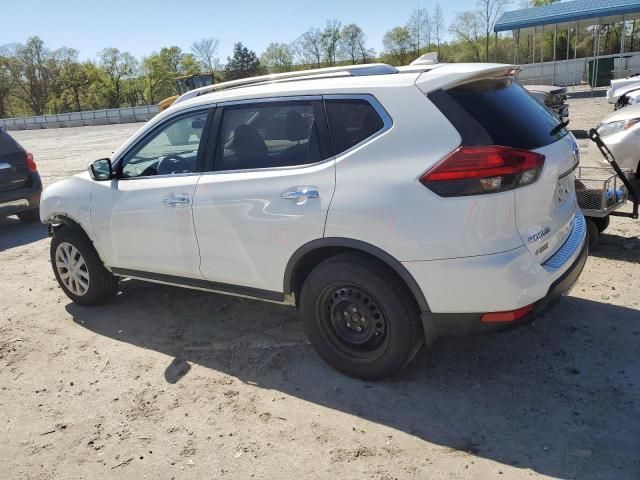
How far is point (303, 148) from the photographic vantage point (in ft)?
11.3

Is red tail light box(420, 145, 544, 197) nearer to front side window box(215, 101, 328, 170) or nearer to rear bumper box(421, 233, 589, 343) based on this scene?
rear bumper box(421, 233, 589, 343)

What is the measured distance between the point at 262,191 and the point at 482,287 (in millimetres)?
1491

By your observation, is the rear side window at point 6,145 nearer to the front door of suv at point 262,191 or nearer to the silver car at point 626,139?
the front door of suv at point 262,191

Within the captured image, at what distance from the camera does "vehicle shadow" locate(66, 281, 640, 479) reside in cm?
283

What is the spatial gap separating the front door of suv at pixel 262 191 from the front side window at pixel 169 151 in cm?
23

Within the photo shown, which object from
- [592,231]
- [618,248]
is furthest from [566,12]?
[592,231]

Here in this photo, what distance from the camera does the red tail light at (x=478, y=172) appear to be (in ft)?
9.32

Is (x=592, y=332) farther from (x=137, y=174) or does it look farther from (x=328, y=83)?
(x=137, y=174)

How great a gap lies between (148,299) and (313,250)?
255 centimetres

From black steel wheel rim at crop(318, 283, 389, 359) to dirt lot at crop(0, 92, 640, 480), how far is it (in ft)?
0.86

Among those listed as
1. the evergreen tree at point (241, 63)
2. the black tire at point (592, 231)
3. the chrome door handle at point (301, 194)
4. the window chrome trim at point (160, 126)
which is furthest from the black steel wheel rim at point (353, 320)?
the evergreen tree at point (241, 63)

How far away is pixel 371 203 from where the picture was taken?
3082 mm

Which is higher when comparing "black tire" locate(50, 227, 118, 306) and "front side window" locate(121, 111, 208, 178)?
"front side window" locate(121, 111, 208, 178)

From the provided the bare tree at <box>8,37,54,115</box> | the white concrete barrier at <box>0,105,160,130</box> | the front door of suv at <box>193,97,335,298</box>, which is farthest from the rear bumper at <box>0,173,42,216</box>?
the bare tree at <box>8,37,54,115</box>
